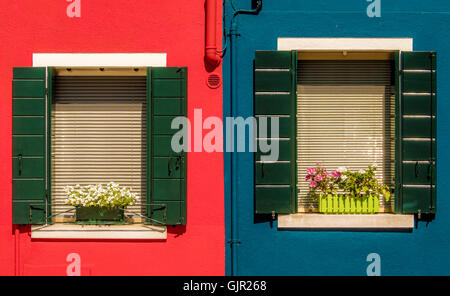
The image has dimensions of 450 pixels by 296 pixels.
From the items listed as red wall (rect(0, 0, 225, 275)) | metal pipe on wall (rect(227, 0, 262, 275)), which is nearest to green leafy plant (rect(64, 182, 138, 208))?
red wall (rect(0, 0, 225, 275))

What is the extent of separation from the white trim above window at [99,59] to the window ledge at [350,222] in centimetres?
Result: 259

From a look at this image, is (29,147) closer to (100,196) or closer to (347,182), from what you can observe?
(100,196)

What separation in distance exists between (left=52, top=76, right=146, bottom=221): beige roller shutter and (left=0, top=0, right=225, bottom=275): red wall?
0.49 metres

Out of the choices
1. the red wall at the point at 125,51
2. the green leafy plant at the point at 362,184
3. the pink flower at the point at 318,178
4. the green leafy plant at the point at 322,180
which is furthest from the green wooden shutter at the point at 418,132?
the red wall at the point at 125,51

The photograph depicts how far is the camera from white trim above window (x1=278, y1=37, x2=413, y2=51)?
6.18 m

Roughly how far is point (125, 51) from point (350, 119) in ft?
10.2

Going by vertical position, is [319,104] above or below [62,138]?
above

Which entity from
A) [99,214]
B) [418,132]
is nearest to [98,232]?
[99,214]

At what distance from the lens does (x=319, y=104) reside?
6.44m

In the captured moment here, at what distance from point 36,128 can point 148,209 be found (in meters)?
1.76

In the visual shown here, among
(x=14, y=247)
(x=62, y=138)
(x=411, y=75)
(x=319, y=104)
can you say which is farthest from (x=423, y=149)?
(x=14, y=247)

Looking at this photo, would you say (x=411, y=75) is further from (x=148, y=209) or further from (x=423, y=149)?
(x=148, y=209)

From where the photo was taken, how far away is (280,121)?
20.0ft

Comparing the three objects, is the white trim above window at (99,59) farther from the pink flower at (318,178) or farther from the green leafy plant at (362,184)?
the green leafy plant at (362,184)
